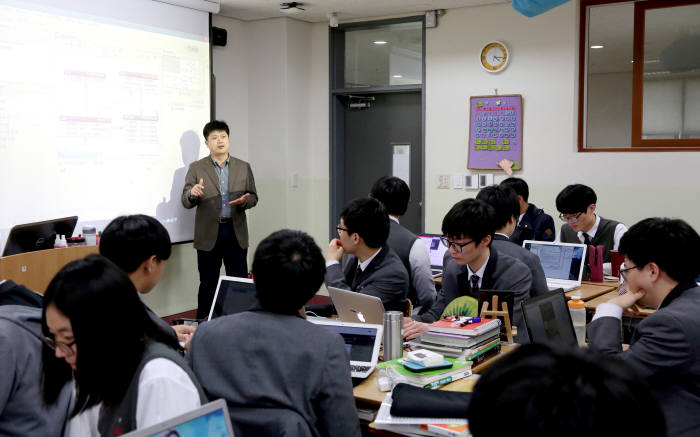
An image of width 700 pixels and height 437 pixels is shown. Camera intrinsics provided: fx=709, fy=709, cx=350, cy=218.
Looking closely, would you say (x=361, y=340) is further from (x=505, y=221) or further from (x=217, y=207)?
(x=217, y=207)

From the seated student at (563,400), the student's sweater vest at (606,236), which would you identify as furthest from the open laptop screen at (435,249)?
the seated student at (563,400)

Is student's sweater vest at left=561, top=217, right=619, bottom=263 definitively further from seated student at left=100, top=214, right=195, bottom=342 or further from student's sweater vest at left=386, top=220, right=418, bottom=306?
seated student at left=100, top=214, right=195, bottom=342

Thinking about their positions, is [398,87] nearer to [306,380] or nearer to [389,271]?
[389,271]

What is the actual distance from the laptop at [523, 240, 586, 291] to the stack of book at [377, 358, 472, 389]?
6.57 ft

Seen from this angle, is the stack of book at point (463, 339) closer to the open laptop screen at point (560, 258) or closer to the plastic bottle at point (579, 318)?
the plastic bottle at point (579, 318)

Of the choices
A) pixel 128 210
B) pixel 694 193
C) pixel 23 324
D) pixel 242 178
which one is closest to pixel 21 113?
pixel 128 210

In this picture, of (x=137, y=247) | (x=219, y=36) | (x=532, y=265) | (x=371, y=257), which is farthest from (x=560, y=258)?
(x=219, y=36)

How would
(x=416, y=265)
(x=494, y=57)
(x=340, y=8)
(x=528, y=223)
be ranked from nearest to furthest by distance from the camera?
(x=416, y=265)
(x=528, y=223)
(x=494, y=57)
(x=340, y=8)

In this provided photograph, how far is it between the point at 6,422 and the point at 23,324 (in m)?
0.26

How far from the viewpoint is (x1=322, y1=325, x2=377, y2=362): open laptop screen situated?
2.64 m

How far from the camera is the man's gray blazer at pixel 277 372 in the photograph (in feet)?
5.99

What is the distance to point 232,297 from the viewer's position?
120 inches

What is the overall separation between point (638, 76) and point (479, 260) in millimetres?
3397

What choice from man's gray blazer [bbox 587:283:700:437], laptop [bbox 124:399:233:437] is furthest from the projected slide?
man's gray blazer [bbox 587:283:700:437]
